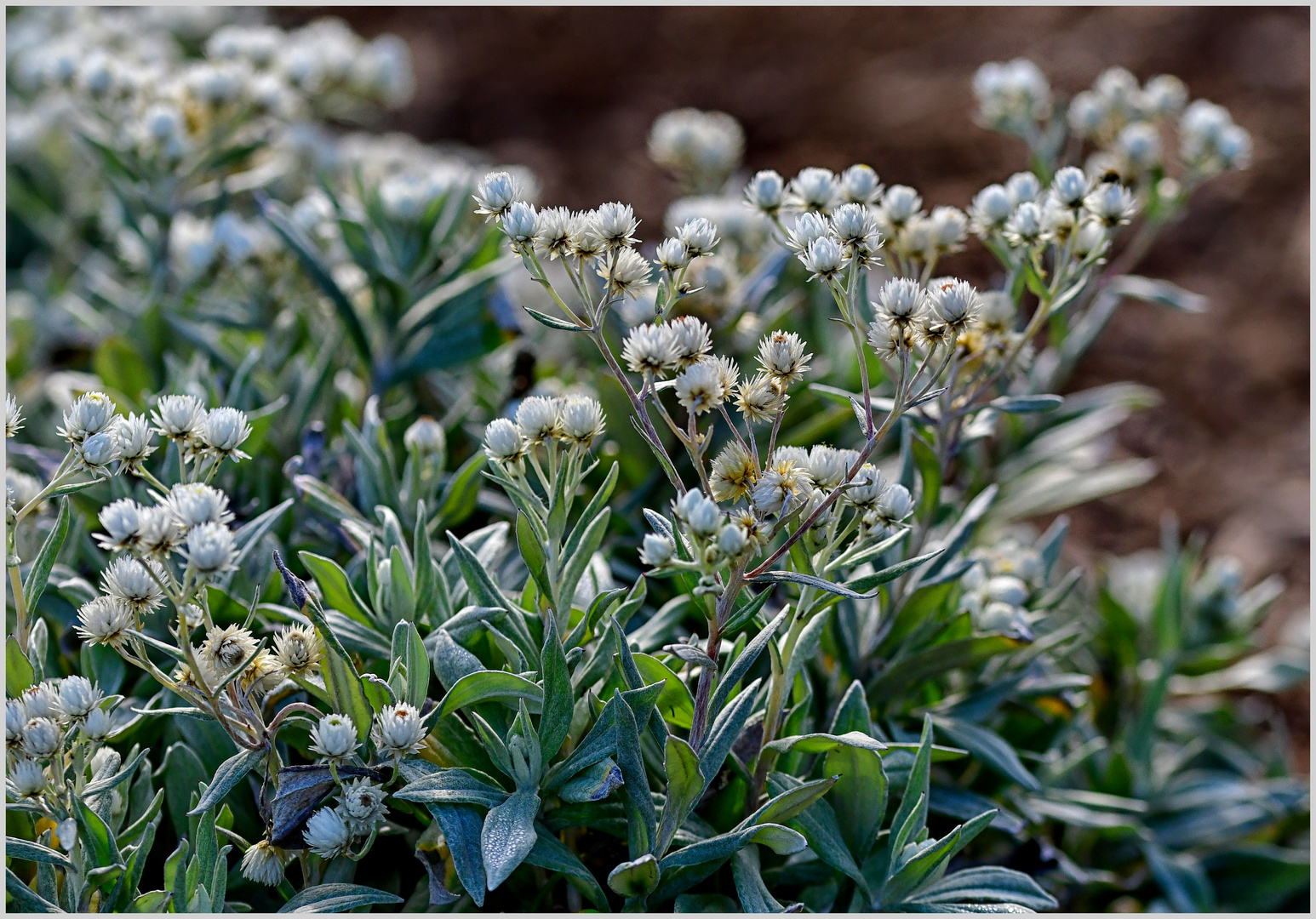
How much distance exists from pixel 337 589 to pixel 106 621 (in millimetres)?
313

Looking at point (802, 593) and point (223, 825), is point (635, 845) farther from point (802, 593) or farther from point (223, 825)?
point (223, 825)

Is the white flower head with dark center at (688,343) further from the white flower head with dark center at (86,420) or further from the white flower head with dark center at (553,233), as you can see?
the white flower head with dark center at (86,420)

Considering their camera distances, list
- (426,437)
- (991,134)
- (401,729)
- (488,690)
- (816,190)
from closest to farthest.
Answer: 1. (401,729)
2. (488,690)
3. (816,190)
4. (426,437)
5. (991,134)

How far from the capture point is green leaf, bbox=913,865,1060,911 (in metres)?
1.21

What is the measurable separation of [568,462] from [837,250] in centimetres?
32

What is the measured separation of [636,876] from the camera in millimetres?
1098

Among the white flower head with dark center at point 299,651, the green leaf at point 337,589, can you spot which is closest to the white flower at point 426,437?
the green leaf at point 337,589

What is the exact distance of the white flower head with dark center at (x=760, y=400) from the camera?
103 centimetres

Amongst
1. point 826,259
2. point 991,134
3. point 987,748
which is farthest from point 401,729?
point 991,134

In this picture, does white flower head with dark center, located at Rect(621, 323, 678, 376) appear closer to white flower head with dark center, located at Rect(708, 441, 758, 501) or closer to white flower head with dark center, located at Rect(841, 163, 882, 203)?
white flower head with dark center, located at Rect(708, 441, 758, 501)

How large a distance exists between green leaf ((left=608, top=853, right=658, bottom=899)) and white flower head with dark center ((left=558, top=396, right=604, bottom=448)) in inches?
15.3

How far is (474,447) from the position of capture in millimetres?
1861

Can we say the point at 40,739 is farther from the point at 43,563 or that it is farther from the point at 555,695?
the point at 555,695

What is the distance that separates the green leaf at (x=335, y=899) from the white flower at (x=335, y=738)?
0.17 m
